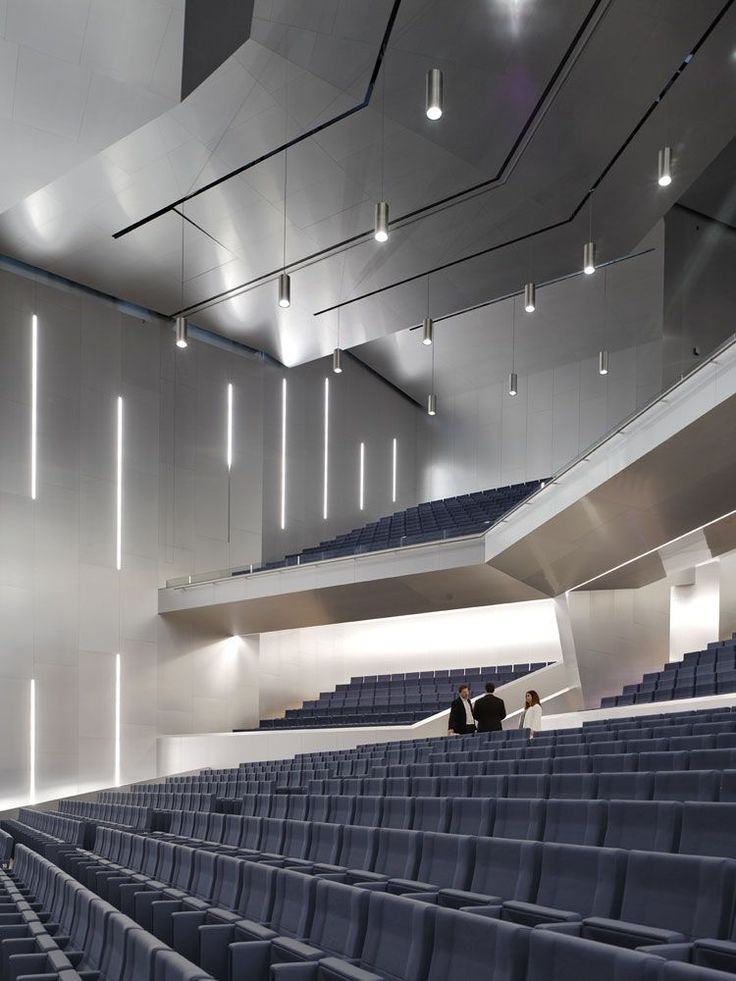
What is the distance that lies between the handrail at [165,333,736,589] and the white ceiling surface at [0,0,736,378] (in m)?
2.07

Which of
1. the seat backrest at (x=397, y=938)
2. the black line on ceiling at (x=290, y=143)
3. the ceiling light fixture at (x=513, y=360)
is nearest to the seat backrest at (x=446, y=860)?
the seat backrest at (x=397, y=938)

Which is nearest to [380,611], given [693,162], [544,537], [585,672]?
[585,672]

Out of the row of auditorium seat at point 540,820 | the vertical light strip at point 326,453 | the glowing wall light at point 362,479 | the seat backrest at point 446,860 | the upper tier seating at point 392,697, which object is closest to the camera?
the row of auditorium seat at point 540,820

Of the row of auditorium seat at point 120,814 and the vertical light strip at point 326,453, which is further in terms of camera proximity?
the vertical light strip at point 326,453

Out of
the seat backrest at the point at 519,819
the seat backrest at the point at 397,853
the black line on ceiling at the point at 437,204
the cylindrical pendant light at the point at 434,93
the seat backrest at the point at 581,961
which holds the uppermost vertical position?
the black line on ceiling at the point at 437,204

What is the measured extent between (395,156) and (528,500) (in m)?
2.82

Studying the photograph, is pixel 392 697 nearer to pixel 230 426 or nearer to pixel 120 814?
pixel 230 426

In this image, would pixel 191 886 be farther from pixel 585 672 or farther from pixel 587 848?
pixel 585 672

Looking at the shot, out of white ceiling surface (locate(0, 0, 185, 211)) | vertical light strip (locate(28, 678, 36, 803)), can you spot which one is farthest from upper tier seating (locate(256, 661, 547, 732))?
white ceiling surface (locate(0, 0, 185, 211))

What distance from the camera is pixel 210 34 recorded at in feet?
19.7

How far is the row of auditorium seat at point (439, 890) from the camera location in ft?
5.38

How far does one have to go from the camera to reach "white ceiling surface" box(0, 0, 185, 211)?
5684mm

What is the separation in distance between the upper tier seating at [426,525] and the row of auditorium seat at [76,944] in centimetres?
616

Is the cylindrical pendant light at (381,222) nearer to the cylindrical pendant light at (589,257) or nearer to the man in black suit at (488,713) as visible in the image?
the cylindrical pendant light at (589,257)
